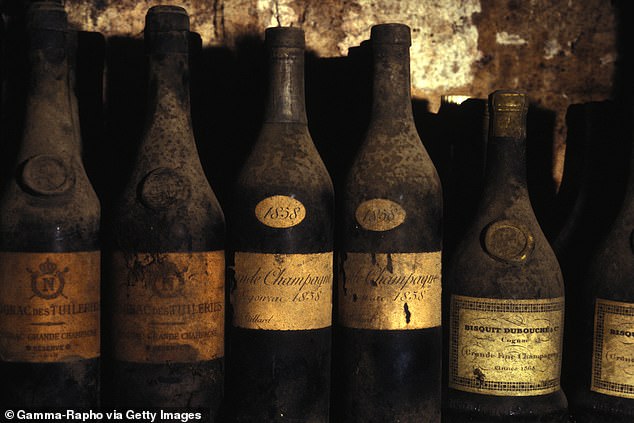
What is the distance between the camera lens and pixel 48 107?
3.53 feet

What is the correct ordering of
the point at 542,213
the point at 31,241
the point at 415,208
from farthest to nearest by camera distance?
the point at 542,213, the point at 415,208, the point at 31,241

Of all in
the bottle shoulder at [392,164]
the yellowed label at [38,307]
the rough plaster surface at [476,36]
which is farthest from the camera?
the rough plaster surface at [476,36]

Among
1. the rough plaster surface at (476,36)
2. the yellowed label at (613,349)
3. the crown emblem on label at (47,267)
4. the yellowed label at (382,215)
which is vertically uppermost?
the rough plaster surface at (476,36)

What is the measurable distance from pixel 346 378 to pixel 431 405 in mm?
124

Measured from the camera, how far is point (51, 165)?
1039 mm

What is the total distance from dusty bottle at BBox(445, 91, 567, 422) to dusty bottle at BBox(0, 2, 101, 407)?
1.67 feet

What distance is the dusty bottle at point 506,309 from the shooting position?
113 centimetres

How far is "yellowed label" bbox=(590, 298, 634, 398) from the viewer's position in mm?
1146

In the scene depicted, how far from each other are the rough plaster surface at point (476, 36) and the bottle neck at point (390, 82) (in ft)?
0.87

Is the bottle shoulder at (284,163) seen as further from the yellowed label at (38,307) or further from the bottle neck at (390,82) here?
the yellowed label at (38,307)

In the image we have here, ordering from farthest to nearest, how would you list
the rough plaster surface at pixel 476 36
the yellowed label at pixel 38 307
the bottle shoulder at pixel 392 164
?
the rough plaster surface at pixel 476 36, the bottle shoulder at pixel 392 164, the yellowed label at pixel 38 307

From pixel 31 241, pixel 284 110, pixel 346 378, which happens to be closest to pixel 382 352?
pixel 346 378

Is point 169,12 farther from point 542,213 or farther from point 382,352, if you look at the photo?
point 542,213

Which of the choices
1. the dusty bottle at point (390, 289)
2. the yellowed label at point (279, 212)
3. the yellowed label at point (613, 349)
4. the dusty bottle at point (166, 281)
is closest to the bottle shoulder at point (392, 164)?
the dusty bottle at point (390, 289)
